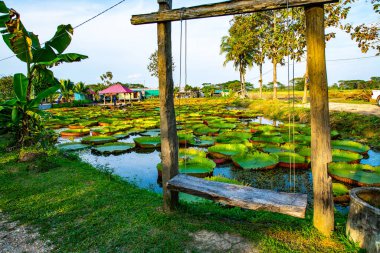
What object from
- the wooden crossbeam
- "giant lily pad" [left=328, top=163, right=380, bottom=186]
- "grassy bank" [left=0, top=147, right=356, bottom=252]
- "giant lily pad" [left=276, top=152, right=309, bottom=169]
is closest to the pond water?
"giant lily pad" [left=276, top=152, right=309, bottom=169]

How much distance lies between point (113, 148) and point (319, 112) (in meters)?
6.92

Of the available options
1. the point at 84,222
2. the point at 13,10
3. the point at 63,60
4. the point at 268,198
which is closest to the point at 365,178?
the point at 268,198

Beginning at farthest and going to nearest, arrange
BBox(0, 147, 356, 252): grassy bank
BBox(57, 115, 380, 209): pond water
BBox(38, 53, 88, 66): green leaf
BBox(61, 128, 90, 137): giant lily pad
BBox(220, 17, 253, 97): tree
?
1. BBox(220, 17, 253, 97): tree
2. BBox(61, 128, 90, 137): giant lily pad
3. BBox(38, 53, 88, 66): green leaf
4. BBox(57, 115, 380, 209): pond water
5. BBox(0, 147, 356, 252): grassy bank

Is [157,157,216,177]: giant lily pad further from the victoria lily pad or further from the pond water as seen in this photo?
the victoria lily pad

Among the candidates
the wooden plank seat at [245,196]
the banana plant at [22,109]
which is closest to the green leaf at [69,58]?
the banana plant at [22,109]

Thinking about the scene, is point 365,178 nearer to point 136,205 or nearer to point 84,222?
point 136,205

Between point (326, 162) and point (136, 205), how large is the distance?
2.57m

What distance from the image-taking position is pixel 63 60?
22.4 ft

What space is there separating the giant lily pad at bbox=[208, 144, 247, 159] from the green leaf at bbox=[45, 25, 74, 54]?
477cm

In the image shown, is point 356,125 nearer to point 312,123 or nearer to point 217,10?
point 312,123

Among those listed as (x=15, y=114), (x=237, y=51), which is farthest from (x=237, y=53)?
(x=15, y=114)

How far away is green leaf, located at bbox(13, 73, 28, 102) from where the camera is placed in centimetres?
590

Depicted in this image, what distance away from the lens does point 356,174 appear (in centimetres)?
480

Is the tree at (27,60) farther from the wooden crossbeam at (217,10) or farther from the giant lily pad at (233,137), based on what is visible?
the giant lily pad at (233,137)
